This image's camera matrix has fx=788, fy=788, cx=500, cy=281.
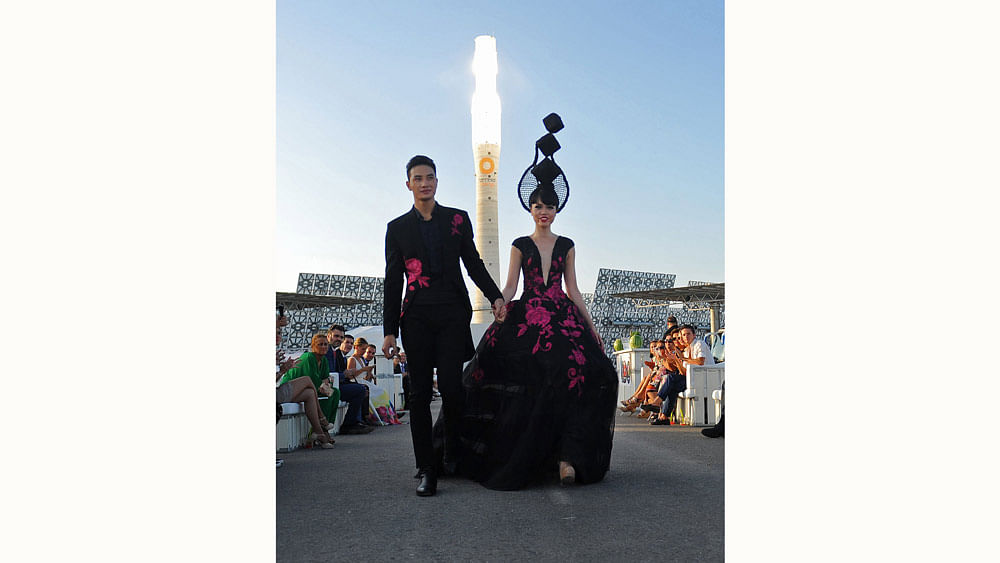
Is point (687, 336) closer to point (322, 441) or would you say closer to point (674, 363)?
point (674, 363)

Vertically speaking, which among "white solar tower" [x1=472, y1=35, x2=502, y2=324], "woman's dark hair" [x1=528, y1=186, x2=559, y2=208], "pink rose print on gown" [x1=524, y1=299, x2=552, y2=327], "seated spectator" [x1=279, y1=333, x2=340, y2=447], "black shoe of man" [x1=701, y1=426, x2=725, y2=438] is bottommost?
"black shoe of man" [x1=701, y1=426, x2=725, y2=438]

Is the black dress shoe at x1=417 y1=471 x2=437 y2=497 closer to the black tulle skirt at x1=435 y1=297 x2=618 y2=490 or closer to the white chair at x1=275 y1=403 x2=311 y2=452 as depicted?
the black tulle skirt at x1=435 y1=297 x2=618 y2=490

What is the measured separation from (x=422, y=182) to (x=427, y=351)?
0.86 meters

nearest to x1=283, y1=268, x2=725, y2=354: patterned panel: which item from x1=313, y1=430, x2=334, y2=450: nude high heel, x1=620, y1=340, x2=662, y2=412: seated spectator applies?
x1=620, y1=340, x2=662, y2=412: seated spectator

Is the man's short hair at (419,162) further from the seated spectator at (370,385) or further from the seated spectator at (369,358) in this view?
the seated spectator at (369,358)

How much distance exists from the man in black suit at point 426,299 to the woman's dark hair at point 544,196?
0.69 meters

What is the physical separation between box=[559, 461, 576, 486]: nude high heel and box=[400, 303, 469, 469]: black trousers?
642 mm

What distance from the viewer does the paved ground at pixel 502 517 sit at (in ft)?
8.55

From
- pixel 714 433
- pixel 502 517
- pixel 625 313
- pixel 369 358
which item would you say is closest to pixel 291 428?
pixel 714 433

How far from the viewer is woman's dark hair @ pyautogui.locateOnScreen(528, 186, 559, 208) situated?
4.61m

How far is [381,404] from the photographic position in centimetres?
1013
